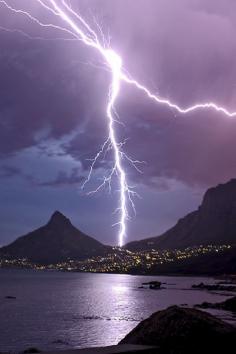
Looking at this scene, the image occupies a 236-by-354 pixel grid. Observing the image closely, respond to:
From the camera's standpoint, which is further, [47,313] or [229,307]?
[47,313]

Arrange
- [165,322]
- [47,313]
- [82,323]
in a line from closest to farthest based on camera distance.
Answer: [165,322], [82,323], [47,313]

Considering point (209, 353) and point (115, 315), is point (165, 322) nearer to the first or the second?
point (209, 353)

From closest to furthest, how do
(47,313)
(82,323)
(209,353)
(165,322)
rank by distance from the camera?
(209,353)
(165,322)
(82,323)
(47,313)

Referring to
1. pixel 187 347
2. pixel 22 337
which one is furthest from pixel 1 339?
pixel 187 347

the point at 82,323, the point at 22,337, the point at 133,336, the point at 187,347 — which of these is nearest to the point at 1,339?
the point at 22,337

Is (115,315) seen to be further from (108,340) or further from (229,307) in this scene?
(108,340)

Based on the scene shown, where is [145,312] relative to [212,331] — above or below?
above

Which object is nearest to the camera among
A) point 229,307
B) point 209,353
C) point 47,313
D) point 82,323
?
point 209,353
